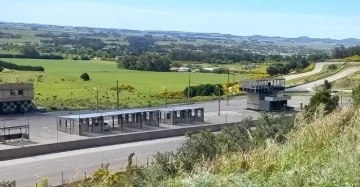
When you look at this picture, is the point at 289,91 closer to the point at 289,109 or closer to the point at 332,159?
the point at 289,109

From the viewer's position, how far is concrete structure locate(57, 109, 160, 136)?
3111 cm

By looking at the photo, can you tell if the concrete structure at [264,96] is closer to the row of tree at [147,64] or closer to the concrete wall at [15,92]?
the concrete wall at [15,92]

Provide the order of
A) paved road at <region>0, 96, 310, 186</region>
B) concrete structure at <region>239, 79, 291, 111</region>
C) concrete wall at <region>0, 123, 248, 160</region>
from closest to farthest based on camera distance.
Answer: paved road at <region>0, 96, 310, 186</region> < concrete wall at <region>0, 123, 248, 160</region> < concrete structure at <region>239, 79, 291, 111</region>

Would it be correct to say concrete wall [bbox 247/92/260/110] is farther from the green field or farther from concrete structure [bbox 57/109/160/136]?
concrete structure [bbox 57/109/160/136]

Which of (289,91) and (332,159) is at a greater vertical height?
(332,159)

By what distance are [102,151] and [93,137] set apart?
2.76 metres

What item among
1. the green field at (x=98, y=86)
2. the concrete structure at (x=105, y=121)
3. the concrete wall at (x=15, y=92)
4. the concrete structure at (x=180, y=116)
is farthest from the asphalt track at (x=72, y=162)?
the green field at (x=98, y=86)

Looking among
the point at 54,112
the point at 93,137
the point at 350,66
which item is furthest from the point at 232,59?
the point at 93,137

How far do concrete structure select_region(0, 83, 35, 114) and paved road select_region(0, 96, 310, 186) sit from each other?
12493mm

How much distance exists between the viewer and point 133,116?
34.1m

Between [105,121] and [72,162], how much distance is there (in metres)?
10.5

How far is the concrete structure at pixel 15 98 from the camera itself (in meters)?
37.6

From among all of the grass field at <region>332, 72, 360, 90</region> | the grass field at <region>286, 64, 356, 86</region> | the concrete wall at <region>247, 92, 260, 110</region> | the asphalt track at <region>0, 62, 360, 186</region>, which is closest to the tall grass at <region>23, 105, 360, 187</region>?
the asphalt track at <region>0, 62, 360, 186</region>

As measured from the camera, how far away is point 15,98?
126ft
